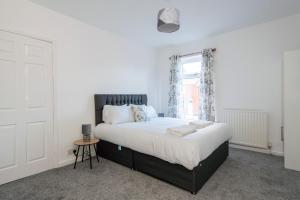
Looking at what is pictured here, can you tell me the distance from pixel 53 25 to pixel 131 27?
1531mm

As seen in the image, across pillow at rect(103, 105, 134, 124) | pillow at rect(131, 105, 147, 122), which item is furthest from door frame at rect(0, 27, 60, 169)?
Result: pillow at rect(131, 105, 147, 122)

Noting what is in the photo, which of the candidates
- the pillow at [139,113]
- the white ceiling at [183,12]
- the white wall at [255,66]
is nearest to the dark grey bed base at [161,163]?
the pillow at [139,113]

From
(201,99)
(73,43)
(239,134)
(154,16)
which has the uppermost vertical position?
(154,16)

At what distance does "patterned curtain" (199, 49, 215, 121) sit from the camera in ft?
13.9

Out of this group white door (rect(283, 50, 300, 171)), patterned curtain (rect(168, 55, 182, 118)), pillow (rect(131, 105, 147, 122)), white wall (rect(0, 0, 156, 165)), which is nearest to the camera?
white wall (rect(0, 0, 156, 165))

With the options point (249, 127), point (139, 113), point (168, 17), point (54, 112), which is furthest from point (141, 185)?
point (249, 127)

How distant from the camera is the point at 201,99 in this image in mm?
4430

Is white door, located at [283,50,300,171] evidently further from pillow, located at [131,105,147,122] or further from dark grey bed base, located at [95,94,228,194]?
pillow, located at [131,105,147,122]

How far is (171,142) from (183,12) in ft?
7.68

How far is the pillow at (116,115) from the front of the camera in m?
3.49

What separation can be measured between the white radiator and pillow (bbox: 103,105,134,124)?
237 centimetres

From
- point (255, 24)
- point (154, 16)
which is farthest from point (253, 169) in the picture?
point (154, 16)

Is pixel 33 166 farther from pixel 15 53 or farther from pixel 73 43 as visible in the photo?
pixel 73 43

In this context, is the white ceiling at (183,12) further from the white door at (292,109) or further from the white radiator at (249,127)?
the white radiator at (249,127)
